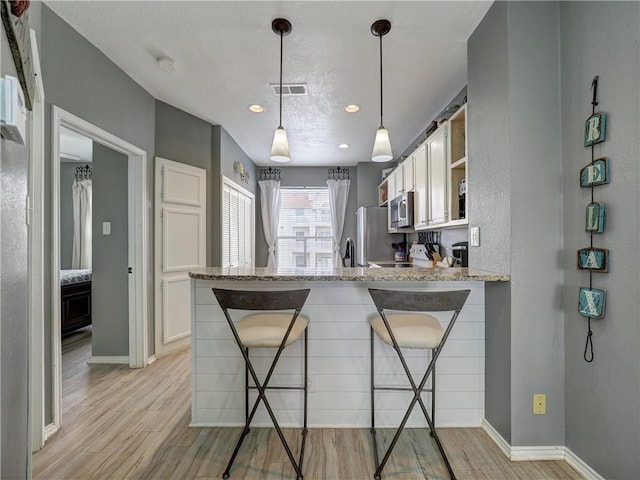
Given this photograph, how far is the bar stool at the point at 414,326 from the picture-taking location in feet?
4.87

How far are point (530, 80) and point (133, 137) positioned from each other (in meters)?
2.96

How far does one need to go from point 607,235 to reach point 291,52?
2.17 m

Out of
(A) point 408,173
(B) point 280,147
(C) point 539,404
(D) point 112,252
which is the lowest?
(C) point 539,404

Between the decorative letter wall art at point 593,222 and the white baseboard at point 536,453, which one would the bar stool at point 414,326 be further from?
the decorative letter wall art at point 593,222

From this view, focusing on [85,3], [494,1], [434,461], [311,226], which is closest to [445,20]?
[494,1]

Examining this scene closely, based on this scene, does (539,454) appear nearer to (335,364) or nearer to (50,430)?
(335,364)

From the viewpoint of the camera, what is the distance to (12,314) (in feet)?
3.37

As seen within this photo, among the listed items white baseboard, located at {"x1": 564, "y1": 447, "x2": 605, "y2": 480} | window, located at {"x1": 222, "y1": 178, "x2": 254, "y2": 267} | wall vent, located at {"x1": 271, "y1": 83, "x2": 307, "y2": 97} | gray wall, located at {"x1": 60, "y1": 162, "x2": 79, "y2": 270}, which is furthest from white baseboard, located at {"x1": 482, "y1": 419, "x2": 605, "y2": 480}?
gray wall, located at {"x1": 60, "y1": 162, "x2": 79, "y2": 270}

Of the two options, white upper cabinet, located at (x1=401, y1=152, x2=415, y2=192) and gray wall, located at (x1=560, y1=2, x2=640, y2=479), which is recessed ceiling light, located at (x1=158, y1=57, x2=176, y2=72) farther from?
gray wall, located at (x1=560, y1=2, x2=640, y2=479)

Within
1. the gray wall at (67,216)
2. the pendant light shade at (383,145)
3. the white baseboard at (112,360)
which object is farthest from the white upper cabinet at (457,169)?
the gray wall at (67,216)

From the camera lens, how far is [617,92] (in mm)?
1373

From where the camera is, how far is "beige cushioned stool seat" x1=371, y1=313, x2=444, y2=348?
5.27ft

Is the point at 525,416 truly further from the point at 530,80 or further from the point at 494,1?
the point at 494,1

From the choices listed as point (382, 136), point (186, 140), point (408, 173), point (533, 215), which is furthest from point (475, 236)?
point (186, 140)
